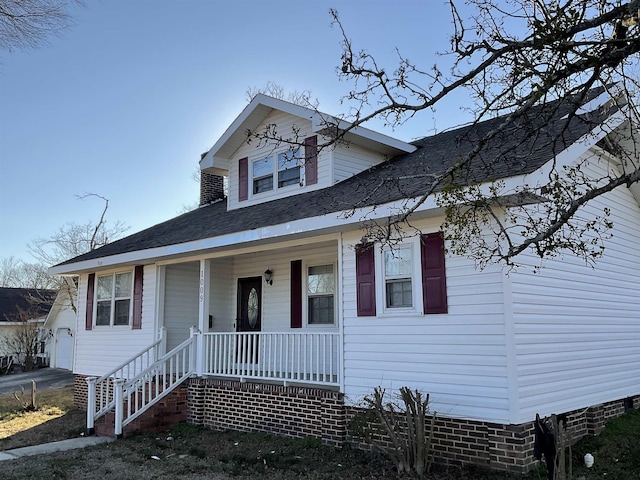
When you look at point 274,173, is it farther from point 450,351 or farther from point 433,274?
point 450,351

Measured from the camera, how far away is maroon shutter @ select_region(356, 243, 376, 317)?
331 inches

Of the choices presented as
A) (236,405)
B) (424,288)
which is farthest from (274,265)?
(424,288)

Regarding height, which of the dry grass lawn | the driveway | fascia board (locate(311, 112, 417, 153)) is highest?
fascia board (locate(311, 112, 417, 153))

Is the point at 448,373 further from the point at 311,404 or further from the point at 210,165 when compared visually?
the point at 210,165

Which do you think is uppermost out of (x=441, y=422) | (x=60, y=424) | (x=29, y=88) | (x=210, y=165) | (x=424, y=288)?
(x=29, y=88)

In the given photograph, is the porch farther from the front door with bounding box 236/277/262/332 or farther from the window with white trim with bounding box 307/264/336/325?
the front door with bounding box 236/277/262/332

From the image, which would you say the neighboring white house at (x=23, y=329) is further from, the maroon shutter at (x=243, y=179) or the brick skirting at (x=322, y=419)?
the brick skirting at (x=322, y=419)

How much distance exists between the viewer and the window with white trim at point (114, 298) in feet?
42.7

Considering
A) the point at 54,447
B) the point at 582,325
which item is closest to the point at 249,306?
the point at 54,447

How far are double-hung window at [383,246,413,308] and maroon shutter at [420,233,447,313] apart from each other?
30cm

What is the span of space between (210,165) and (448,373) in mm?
7754

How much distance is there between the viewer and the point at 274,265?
12000mm

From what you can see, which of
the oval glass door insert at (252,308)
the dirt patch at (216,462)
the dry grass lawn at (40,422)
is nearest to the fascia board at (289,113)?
the oval glass door insert at (252,308)

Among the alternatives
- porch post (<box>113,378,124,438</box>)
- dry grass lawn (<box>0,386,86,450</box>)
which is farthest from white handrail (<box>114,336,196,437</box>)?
dry grass lawn (<box>0,386,86,450</box>)
